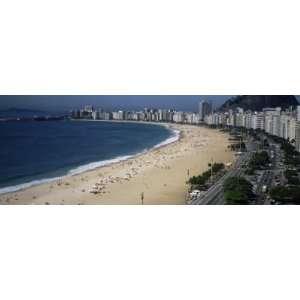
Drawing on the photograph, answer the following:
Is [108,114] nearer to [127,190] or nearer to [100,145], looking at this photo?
[100,145]

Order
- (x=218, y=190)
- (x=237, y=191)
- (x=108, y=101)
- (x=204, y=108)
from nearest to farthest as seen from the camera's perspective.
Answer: (x=237, y=191) < (x=218, y=190) < (x=108, y=101) < (x=204, y=108)

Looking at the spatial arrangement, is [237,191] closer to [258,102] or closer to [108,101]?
[258,102]

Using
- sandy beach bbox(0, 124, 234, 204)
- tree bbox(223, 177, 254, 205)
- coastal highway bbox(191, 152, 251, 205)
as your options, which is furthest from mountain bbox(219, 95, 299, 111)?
tree bbox(223, 177, 254, 205)

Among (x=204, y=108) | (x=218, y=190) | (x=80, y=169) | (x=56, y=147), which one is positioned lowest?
(x=218, y=190)

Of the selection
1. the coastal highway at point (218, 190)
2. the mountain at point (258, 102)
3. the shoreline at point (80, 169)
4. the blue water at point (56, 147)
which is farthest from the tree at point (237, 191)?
the blue water at point (56, 147)

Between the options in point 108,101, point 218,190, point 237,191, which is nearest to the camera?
point 237,191

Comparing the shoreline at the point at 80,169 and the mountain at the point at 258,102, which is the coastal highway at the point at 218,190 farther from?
the shoreline at the point at 80,169

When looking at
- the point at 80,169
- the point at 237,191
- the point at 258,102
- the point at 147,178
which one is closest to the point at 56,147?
the point at 80,169

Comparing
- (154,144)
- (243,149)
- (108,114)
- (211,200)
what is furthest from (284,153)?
(108,114)
